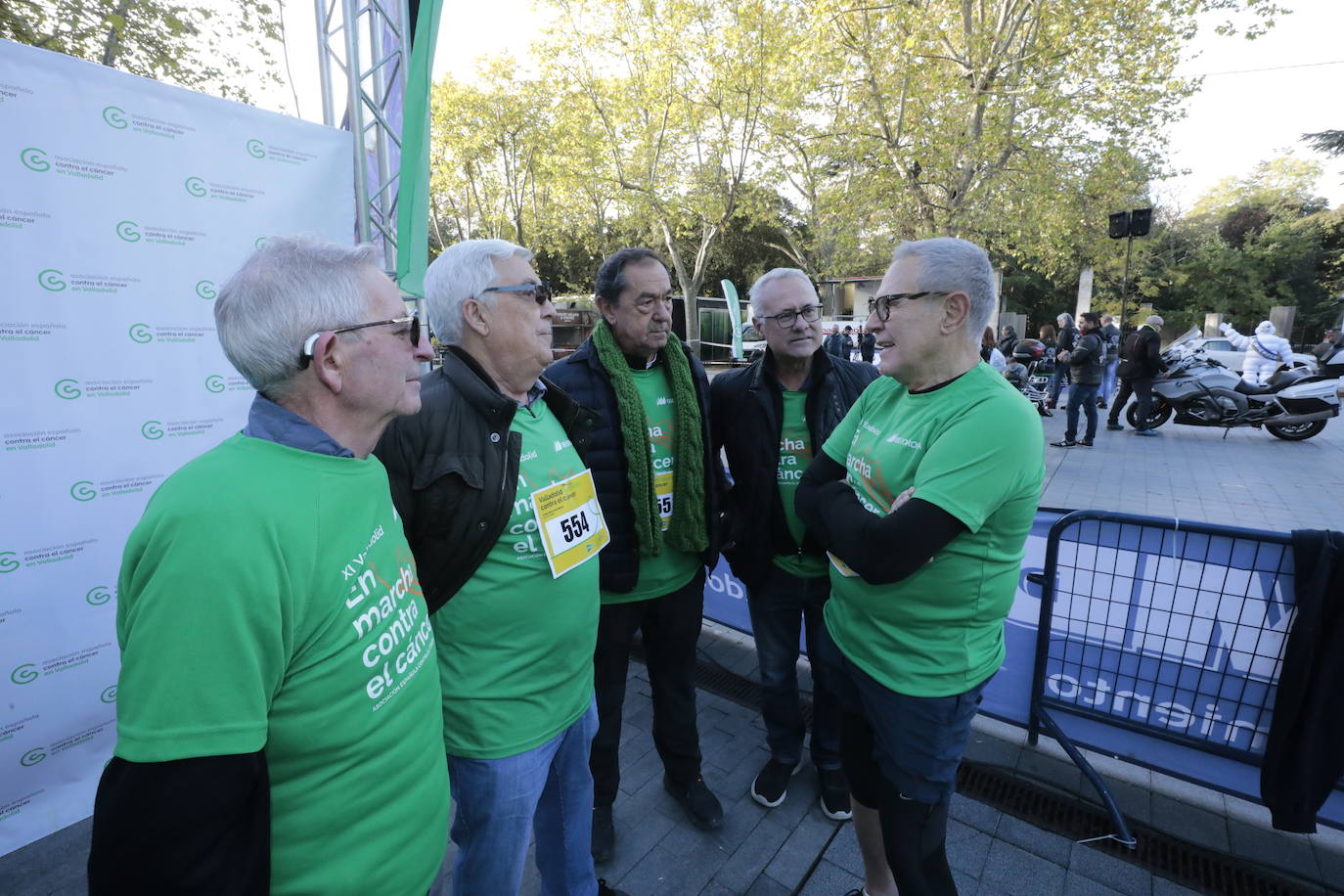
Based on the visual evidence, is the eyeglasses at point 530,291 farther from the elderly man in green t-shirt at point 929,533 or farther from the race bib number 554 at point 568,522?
the elderly man in green t-shirt at point 929,533

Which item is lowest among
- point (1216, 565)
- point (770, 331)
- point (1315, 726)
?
point (1315, 726)

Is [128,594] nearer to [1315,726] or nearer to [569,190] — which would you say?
[1315,726]

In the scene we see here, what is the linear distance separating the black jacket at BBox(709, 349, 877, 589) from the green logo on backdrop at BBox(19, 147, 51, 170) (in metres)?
2.57

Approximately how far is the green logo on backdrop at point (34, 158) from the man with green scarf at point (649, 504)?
1.85m

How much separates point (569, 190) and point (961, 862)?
22.2 m

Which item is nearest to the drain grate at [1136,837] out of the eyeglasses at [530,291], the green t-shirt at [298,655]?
the green t-shirt at [298,655]

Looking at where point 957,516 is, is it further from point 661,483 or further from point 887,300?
point 661,483

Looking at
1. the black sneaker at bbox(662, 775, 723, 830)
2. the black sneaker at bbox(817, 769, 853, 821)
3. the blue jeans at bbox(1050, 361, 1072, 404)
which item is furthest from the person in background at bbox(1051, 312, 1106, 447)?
the black sneaker at bbox(662, 775, 723, 830)

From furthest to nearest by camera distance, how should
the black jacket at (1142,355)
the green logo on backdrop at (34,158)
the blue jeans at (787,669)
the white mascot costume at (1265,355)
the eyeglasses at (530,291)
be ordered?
1. the white mascot costume at (1265,355)
2. the black jacket at (1142,355)
3. the blue jeans at (787,669)
4. the green logo on backdrop at (34,158)
5. the eyeglasses at (530,291)

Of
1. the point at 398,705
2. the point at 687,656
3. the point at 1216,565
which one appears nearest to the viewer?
the point at 398,705

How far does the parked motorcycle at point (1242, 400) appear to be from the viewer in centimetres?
930

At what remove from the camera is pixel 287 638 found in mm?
872

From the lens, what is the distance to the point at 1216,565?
7.18 ft

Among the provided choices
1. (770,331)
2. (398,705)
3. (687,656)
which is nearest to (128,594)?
(398,705)
